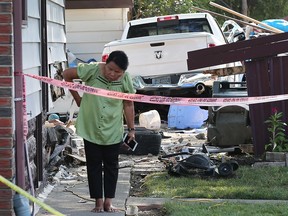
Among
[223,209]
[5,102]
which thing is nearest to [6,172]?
[5,102]

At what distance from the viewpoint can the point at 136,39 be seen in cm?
1441

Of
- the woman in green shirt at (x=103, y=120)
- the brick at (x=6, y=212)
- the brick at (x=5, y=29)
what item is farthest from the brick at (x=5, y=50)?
the brick at (x=6, y=212)

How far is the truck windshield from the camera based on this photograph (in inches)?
611

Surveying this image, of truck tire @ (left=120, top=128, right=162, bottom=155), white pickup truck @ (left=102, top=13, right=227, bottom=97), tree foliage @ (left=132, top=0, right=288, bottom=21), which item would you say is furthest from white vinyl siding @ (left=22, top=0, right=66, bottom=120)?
tree foliage @ (left=132, top=0, right=288, bottom=21)

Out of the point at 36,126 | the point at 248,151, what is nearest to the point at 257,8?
the point at 248,151

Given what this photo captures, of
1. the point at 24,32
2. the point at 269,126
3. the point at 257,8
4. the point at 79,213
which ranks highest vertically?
the point at 257,8

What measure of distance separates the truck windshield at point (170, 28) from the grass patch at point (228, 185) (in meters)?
6.97

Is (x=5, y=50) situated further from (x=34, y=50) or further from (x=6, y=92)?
(x=34, y=50)

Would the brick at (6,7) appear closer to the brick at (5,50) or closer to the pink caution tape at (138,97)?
the brick at (5,50)

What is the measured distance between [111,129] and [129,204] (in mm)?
931

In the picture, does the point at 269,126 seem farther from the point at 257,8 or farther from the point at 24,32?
the point at 257,8

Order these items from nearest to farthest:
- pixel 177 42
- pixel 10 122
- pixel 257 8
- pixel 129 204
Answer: pixel 10 122 < pixel 129 204 < pixel 177 42 < pixel 257 8

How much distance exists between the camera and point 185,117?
46.3ft

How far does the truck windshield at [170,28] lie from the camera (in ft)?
50.9
